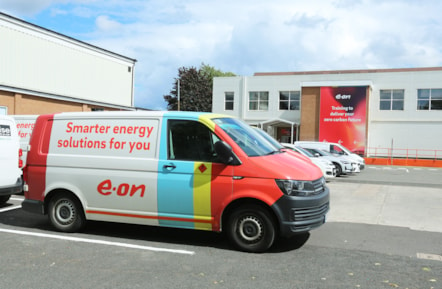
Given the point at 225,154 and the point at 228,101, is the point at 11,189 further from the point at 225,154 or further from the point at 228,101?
the point at 228,101

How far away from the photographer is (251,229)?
5.66m

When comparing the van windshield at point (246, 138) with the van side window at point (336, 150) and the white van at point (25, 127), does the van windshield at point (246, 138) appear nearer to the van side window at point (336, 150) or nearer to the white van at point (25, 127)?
the white van at point (25, 127)

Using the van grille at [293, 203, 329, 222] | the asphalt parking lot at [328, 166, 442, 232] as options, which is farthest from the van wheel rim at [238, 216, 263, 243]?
the asphalt parking lot at [328, 166, 442, 232]

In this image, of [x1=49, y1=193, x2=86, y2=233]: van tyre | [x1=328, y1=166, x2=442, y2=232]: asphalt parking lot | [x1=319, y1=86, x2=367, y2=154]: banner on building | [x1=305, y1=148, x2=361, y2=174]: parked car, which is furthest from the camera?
[x1=319, y1=86, x2=367, y2=154]: banner on building

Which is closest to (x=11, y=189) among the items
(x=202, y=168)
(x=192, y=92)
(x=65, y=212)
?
(x=65, y=212)

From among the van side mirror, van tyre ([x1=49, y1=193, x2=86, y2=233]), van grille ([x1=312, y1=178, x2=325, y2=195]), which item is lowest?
van tyre ([x1=49, y1=193, x2=86, y2=233])

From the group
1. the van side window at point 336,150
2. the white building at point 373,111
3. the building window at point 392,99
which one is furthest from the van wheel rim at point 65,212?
the building window at point 392,99

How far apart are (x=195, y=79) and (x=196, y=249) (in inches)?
2065

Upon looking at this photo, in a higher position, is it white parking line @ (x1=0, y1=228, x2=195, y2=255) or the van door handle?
the van door handle

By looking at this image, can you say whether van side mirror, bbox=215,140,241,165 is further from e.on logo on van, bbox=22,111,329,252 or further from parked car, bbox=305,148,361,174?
parked car, bbox=305,148,361,174

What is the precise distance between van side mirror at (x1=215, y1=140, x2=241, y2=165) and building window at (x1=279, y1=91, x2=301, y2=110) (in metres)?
31.7

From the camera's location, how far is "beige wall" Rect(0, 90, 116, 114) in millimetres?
23047

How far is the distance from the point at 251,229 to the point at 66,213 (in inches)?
123

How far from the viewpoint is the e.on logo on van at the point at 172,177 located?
5578mm
